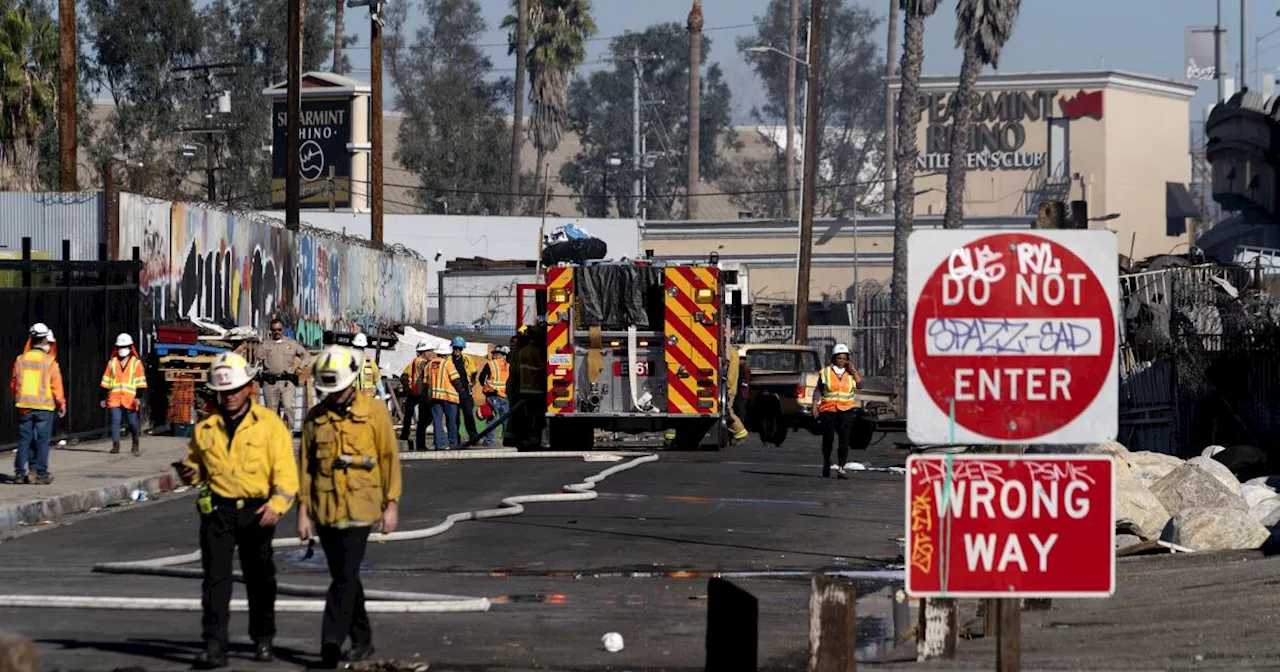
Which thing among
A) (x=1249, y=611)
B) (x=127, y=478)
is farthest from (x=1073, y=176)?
(x=1249, y=611)

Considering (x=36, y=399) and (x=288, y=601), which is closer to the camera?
(x=288, y=601)

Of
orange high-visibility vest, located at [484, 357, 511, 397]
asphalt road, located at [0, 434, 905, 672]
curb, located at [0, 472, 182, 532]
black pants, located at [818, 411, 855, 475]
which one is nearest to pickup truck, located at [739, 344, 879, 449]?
orange high-visibility vest, located at [484, 357, 511, 397]

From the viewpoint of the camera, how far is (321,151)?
6731cm

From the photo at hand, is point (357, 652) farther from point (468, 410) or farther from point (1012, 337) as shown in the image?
point (468, 410)

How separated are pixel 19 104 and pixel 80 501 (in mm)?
21170

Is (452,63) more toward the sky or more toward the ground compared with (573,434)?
more toward the sky

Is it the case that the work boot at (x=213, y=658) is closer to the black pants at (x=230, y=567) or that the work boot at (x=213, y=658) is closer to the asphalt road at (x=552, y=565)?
the black pants at (x=230, y=567)

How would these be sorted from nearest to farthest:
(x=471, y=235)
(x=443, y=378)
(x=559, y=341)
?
1. (x=559, y=341)
2. (x=443, y=378)
3. (x=471, y=235)

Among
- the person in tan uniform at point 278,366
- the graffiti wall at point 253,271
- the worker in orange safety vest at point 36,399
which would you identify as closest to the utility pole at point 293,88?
the graffiti wall at point 253,271

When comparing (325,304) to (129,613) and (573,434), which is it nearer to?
(573,434)

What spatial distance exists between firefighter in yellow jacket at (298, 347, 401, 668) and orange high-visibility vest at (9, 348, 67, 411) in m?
11.4

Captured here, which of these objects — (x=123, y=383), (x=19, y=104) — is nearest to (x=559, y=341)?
(x=123, y=383)

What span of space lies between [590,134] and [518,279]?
62.0 m

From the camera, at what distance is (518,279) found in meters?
53.6
